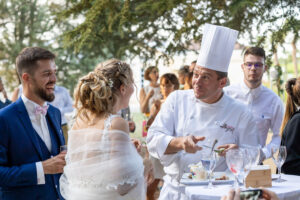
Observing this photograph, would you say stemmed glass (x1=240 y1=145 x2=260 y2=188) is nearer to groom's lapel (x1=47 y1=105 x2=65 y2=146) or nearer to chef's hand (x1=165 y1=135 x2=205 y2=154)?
chef's hand (x1=165 y1=135 x2=205 y2=154)

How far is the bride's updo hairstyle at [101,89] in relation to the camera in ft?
8.49

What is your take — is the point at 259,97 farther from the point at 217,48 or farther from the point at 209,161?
the point at 209,161

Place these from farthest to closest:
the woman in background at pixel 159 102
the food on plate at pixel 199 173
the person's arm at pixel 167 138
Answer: the woman in background at pixel 159 102 → the person's arm at pixel 167 138 → the food on plate at pixel 199 173

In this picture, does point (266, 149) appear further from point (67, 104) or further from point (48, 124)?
point (67, 104)

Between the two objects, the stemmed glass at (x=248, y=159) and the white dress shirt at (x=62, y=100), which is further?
the white dress shirt at (x=62, y=100)

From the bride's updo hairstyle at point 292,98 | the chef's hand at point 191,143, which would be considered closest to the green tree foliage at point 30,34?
the bride's updo hairstyle at point 292,98

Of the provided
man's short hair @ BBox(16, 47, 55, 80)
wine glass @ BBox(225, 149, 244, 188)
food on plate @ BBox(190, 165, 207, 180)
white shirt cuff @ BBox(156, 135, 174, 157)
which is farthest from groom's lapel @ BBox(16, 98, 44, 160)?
wine glass @ BBox(225, 149, 244, 188)

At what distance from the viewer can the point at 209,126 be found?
11.2 ft

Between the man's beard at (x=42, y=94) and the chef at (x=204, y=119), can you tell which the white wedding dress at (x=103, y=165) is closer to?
the man's beard at (x=42, y=94)

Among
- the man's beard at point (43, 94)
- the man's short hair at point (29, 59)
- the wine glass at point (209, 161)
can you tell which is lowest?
the wine glass at point (209, 161)

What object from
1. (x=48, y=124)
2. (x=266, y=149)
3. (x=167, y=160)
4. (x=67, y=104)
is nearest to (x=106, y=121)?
(x=48, y=124)

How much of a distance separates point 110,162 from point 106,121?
24 centimetres

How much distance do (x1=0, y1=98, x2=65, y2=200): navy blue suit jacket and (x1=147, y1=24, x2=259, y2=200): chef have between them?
0.98 m

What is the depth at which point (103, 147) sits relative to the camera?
98.3 inches
